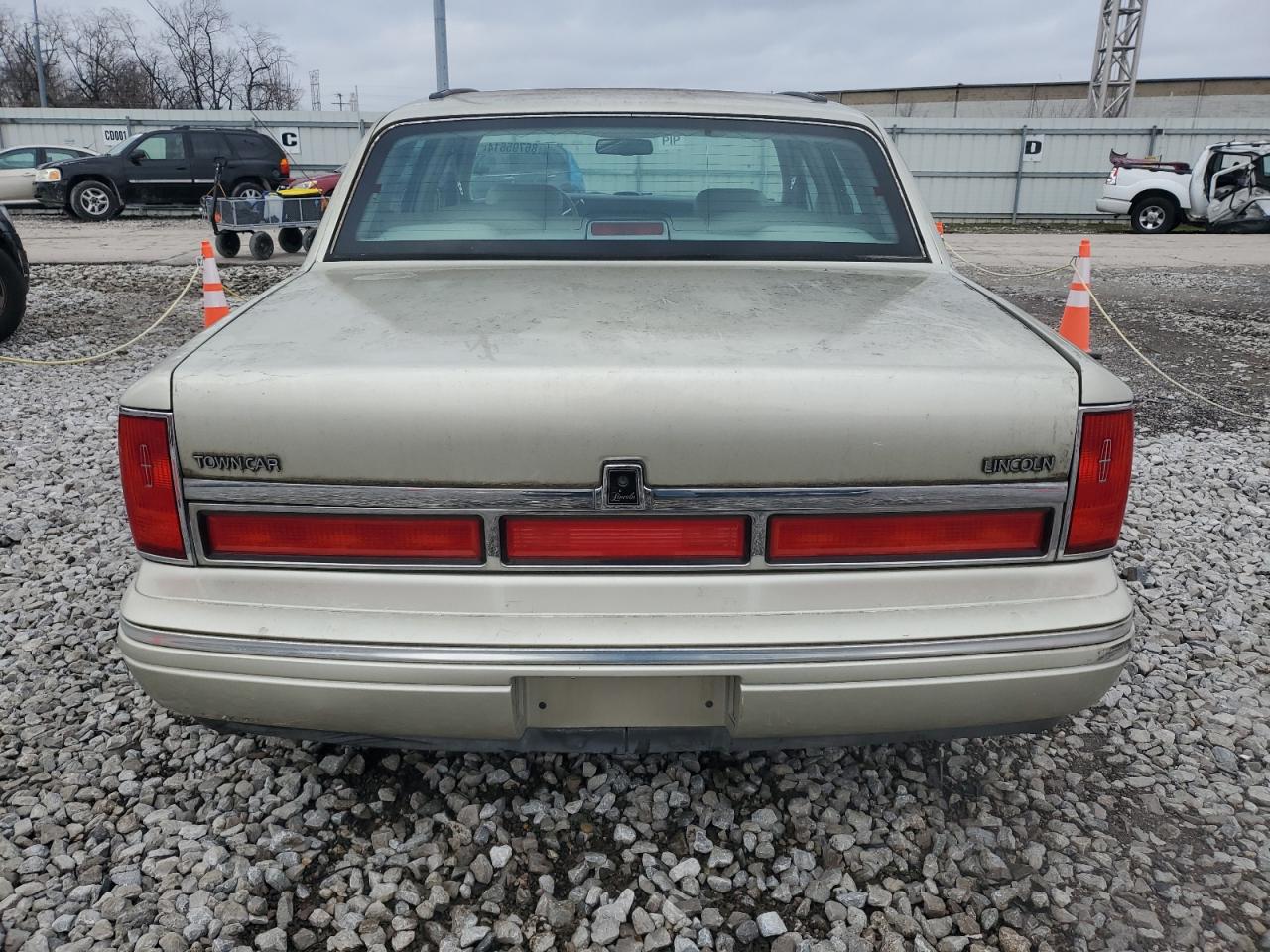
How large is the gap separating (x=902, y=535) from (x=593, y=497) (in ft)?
1.98

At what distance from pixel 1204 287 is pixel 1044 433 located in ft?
39.1

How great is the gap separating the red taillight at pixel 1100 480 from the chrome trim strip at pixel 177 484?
1724 millimetres

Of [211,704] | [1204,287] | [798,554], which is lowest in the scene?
[1204,287]

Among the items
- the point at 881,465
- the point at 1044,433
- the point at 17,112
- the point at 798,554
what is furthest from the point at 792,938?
the point at 17,112

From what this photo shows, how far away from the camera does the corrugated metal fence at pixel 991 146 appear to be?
77.6 feet

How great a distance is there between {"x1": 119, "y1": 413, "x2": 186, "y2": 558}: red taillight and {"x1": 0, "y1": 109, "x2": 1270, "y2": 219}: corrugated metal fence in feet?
78.6

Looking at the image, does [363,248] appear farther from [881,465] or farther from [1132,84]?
[1132,84]

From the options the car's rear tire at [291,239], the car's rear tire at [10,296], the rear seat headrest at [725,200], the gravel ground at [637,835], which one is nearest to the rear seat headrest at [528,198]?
the rear seat headrest at [725,200]

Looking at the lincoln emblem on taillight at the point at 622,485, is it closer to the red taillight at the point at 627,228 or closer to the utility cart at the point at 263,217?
the red taillight at the point at 627,228

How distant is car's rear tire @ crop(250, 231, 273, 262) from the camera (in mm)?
11977

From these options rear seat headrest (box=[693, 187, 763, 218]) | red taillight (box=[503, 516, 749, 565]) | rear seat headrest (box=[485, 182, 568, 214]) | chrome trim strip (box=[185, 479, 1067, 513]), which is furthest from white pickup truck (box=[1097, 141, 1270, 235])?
red taillight (box=[503, 516, 749, 565])

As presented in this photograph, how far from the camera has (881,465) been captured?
1.78 meters

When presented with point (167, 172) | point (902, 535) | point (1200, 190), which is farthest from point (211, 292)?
point (1200, 190)

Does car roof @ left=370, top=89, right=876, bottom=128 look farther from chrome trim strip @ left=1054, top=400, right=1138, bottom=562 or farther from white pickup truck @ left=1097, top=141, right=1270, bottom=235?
white pickup truck @ left=1097, top=141, right=1270, bottom=235
